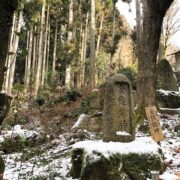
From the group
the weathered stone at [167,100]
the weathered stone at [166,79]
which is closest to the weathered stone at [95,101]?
the weathered stone at [167,100]

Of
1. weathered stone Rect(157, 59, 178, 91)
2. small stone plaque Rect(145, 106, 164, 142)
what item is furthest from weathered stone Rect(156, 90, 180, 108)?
small stone plaque Rect(145, 106, 164, 142)

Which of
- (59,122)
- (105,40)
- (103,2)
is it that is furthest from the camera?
(105,40)

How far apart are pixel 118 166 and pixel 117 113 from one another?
1080mm

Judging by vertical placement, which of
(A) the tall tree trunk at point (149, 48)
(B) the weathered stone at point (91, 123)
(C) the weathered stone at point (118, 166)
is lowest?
(C) the weathered stone at point (118, 166)

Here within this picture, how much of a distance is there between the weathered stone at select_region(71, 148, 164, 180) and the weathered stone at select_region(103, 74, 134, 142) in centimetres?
58

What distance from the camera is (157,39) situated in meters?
10.2

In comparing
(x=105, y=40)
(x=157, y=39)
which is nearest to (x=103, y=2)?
(x=105, y=40)

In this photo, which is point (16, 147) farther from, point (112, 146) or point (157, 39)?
point (157, 39)

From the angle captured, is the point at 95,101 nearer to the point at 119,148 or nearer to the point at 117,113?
the point at 117,113

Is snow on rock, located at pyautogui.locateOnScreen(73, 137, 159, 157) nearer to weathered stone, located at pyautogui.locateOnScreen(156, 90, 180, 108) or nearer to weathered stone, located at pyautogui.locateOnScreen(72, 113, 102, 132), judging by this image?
weathered stone, located at pyautogui.locateOnScreen(72, 113, 102, 132)

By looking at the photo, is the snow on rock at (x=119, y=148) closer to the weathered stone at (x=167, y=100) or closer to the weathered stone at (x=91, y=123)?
the weathered stone at (x=91, y=123)

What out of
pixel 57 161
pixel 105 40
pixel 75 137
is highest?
pixel 105 40

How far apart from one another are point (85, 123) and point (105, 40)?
24128mm

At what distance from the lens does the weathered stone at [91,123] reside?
1056 centimetres
